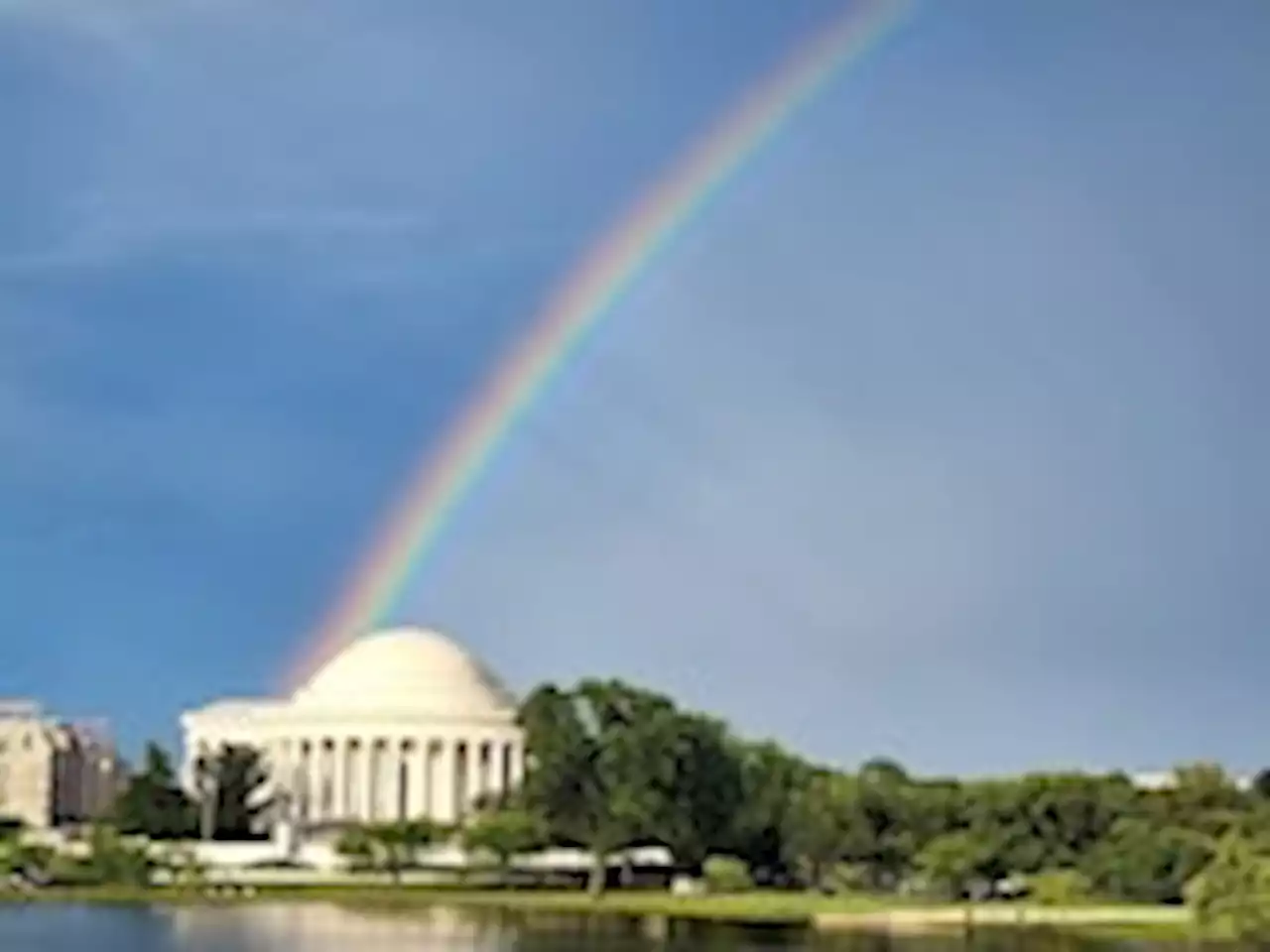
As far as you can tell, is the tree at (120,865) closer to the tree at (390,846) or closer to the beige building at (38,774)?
the tree at (390,846)

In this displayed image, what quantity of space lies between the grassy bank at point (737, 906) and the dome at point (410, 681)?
44020 millimetres

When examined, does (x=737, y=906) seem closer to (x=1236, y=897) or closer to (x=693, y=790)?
(x=693, y=790)

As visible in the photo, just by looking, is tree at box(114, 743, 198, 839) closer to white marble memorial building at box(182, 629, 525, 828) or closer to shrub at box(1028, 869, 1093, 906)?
white marble memorial building at box(182, 629, 525, 828)

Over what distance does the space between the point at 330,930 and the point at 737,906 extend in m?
27.0

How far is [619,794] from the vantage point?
387ft

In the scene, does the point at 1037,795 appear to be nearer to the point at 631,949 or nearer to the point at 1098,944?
the point at 1098,944

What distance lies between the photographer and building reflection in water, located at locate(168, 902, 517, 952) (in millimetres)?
63312

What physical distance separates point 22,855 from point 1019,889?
4596cm

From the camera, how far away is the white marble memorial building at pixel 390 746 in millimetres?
160500

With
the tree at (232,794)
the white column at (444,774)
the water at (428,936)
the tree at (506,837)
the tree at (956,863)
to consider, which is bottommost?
the water at (428,936)

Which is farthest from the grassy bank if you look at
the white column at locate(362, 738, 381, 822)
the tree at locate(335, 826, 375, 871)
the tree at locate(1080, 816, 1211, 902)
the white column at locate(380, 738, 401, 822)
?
the white column at locate(362, 738, 381, 822)

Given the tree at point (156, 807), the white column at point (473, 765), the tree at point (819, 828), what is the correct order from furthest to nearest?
1. the white column at point (473, 765)
2. the tree at point (156, 807)
3. the tree at point (819, 828)

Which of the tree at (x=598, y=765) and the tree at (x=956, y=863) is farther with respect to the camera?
the tree at (x=598, y=765)

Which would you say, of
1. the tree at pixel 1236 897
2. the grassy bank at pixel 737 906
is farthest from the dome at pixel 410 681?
the tree at pixel 1236 897
